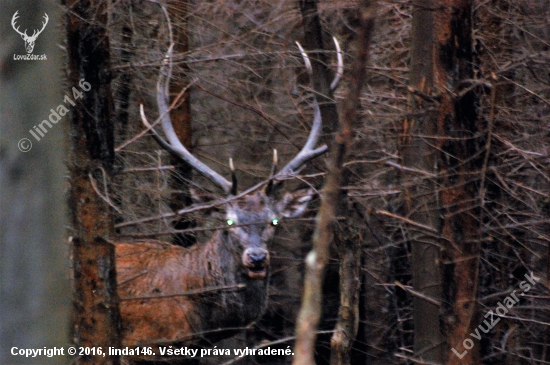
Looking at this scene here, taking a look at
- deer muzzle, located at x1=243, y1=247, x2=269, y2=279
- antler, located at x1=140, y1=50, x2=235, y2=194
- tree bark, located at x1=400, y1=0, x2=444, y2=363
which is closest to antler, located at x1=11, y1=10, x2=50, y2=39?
tree bark, located at x1=400, y1=0, x2=444, y2=363

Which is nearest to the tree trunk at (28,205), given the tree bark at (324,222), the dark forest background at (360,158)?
the dark forest background at (360,158)

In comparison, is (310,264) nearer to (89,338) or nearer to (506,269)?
(89,338)

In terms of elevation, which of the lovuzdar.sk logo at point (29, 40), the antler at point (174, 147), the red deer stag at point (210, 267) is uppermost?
the antler at point (174, 147)

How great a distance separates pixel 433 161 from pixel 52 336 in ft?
15.0

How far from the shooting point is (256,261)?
6.94 m

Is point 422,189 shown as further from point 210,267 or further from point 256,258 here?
point 210,267

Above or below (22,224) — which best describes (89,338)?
below

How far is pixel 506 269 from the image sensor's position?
25.1 feet

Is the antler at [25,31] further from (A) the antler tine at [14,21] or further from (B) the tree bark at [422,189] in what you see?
(B) the tree bark at [422,189]

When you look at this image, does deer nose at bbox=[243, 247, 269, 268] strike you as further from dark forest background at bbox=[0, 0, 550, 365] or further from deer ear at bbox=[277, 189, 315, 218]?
deer ear at bbox=[277, 189, 315, 218]

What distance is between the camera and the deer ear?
7.41m

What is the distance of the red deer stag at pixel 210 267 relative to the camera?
6.75 m

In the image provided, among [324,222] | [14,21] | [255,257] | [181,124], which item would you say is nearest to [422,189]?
[255,257]

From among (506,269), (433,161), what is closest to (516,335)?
(506,269)
